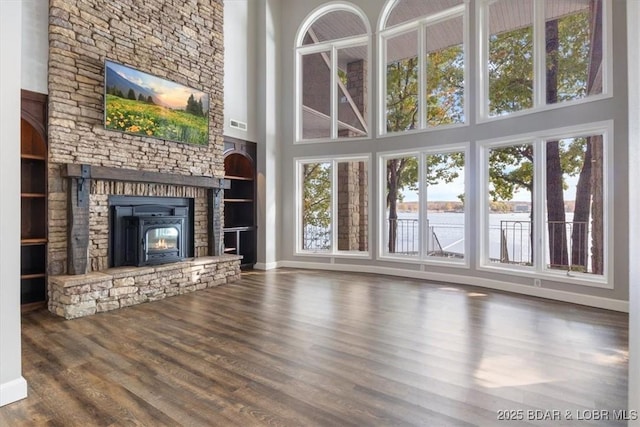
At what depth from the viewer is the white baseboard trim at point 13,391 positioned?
7.26 feet

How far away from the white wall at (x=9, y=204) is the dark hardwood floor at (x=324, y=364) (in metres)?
0.22

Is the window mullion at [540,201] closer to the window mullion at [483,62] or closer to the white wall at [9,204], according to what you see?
→ the window mullion at [483,62]

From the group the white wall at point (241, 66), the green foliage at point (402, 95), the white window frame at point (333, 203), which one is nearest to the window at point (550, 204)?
the green foliage at point (402, 95)

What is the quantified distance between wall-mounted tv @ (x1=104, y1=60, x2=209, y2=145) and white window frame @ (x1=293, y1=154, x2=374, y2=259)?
2191 mm

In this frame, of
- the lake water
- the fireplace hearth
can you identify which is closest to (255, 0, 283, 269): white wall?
the fireplace hearth

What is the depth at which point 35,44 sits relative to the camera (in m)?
4.25

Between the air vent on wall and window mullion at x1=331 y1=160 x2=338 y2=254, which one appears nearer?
the air vent on wall

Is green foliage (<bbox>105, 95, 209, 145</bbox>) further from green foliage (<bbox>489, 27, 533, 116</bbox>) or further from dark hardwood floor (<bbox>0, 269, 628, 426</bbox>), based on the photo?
green foliage (<bbox>489, 27, 533, 116</bbox>)

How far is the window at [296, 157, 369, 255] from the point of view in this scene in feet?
23.6

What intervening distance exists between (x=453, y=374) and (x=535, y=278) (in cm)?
339

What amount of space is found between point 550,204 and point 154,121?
6.16 metres

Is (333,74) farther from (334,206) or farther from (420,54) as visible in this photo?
(334,206)

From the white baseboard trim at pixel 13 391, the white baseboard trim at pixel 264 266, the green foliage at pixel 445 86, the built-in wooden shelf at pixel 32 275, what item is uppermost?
the green foliage at pixel 445 86

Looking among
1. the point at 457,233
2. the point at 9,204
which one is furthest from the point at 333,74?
the point at 9,204
